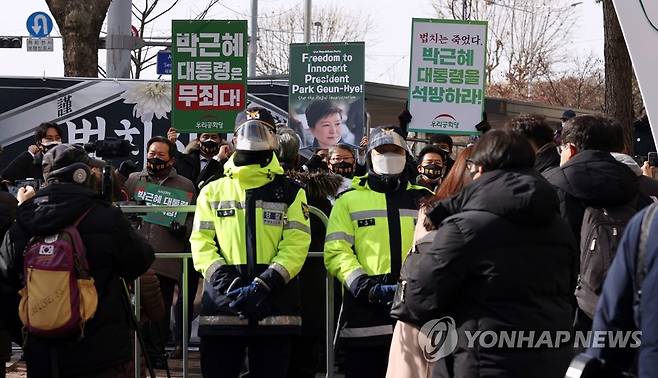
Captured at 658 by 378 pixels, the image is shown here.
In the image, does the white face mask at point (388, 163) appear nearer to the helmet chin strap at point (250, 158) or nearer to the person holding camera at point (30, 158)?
the helmet chin strap at point (250, 158)

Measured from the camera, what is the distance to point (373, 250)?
238 inches

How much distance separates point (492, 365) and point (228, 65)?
6343mm

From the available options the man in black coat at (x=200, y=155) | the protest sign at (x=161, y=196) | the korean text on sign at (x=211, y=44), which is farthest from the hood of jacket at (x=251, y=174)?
the korean text on sign at (x=211, y=44)

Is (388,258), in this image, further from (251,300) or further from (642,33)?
(642,33)

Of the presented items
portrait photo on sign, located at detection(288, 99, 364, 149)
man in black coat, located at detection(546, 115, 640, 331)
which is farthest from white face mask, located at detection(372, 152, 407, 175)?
portrait photo on sign, located at detection(288, 99, 364, 149)

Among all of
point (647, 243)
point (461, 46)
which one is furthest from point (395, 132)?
point (461, 46)

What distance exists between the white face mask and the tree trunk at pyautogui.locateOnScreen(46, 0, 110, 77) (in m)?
10.6

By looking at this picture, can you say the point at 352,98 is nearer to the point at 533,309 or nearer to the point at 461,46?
the point at 461,46

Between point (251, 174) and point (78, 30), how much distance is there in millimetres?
10668

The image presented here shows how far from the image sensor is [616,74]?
46.9 ft

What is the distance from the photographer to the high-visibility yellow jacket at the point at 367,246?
19.8 feet

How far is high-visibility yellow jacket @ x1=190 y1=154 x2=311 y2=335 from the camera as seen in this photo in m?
5.96

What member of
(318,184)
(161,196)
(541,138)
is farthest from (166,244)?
(541,138)

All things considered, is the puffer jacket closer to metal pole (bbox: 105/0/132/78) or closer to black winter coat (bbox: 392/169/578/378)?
black winter coat (bbox: 392/169/578/378)
